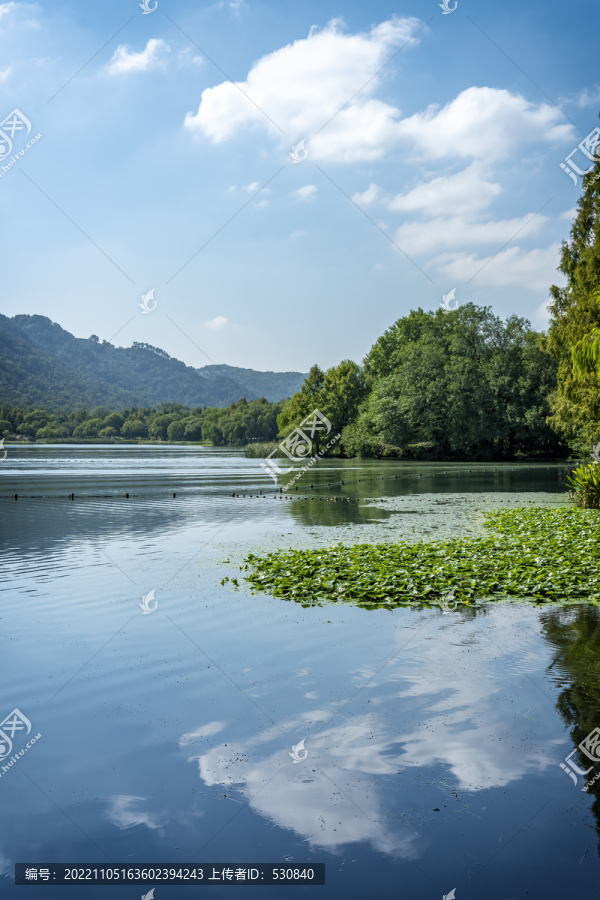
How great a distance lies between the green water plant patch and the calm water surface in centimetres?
63

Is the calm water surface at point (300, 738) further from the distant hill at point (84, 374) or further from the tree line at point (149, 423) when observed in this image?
the tree line at point (149, 423)

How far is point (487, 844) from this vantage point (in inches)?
170

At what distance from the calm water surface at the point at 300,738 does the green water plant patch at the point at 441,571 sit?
63cm

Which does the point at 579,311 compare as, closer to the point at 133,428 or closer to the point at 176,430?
the point at 133,428

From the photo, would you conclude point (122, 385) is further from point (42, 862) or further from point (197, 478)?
point (42, 862)

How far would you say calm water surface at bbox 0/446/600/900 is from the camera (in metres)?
4.32

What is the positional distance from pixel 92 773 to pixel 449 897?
2929mm

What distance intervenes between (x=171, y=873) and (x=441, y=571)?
8.48 metres

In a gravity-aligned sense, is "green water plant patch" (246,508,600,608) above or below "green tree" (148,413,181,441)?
below

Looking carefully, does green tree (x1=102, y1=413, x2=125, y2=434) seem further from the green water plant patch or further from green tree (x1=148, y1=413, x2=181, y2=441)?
the green water plant patch

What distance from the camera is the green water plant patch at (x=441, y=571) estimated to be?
11.0 meters

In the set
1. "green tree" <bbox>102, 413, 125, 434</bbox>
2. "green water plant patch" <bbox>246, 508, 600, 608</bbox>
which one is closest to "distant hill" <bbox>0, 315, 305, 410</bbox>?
"green tree" <bbox>102, 413, 125, 434</bbox>

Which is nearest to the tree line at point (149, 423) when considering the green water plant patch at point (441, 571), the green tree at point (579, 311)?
the green tree at point (579, 311)

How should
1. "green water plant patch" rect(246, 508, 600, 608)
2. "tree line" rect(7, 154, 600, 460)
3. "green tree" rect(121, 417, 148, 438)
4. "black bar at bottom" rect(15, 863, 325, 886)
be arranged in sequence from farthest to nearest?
"green tree" rect(121, 417, 148, 438), "tree line" rect(7, 154, 600, 460), "green water plant patch" rect(246, 508, 600, 608), "black bar at bottom" rect(15, 863, 325, 886)
